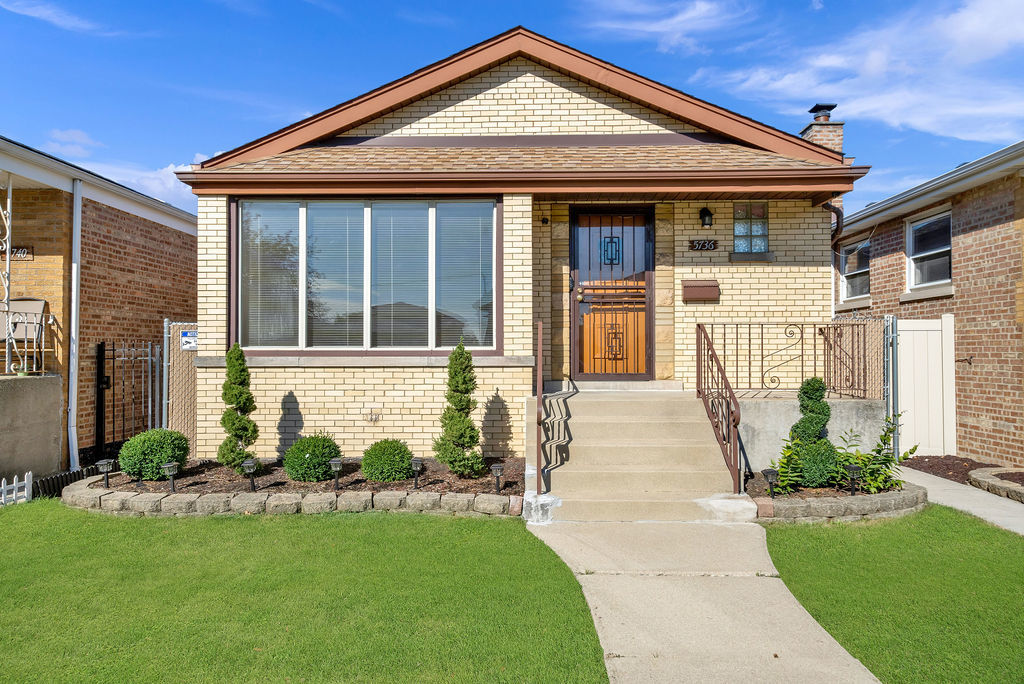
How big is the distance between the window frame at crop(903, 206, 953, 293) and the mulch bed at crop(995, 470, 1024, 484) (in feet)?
9.46

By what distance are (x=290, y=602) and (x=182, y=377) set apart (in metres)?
4.90

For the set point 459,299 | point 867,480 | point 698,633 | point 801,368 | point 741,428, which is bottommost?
point 698,633

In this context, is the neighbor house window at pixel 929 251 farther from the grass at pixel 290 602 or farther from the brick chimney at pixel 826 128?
the grass at pixel 290 602

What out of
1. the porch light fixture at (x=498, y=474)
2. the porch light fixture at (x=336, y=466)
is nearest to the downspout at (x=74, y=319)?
the porch light fixture at (x=336, y=466)

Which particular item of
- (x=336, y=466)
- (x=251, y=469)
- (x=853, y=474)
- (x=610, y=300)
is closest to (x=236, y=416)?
(x=251, y=469)

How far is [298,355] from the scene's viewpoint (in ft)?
23.4

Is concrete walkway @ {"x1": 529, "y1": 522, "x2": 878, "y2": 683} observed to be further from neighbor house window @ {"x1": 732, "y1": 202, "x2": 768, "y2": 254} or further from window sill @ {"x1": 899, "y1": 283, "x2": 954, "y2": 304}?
window sill @ {"x1": 899, "y1": 283, "x2": 954, "y2": 304}

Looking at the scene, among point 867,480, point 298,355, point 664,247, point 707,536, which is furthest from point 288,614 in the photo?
point 664,247

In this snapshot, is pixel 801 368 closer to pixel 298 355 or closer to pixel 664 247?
pixel 664 247

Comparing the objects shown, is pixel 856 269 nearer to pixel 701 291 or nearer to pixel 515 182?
pixel 701 291

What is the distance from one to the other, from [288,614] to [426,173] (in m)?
5.02

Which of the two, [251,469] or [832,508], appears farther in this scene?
[251,469]

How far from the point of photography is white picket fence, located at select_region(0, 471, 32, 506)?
5.87 metres

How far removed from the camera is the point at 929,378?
26.6 feet
